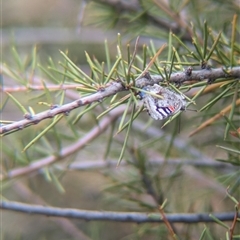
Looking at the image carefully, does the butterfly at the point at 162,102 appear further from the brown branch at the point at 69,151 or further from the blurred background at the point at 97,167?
the brown branch at the point at 69,151

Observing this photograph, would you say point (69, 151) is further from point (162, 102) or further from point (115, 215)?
point (162, 102)

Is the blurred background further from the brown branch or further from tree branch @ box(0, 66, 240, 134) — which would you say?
tree branch @ box(0, 66, 240, 134)

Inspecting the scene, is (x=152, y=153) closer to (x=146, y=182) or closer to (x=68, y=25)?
(x=146, y=182)

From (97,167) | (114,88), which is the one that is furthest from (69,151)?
(114,88)

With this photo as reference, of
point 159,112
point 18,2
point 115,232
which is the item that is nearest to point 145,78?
point 159,112

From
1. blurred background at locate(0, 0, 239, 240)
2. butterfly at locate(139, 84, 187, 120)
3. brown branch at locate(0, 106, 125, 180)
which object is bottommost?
blurred background at locate(0, 0, 239, 240)

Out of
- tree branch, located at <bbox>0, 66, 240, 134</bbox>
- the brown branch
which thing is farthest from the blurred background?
tree branch, located at <bbox>0, 66, 240, 134</bbox>

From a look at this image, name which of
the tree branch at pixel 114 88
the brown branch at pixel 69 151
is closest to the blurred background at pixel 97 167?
the brown branch at pixel 69 151
